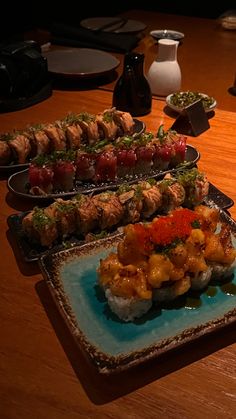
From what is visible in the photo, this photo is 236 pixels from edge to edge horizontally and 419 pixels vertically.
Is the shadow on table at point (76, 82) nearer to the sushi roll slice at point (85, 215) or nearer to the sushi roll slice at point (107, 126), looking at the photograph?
the sushi roll slice at point (107, 126)

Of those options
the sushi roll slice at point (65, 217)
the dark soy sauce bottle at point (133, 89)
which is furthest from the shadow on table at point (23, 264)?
the dark soy sauce bottle at point (133, 89)

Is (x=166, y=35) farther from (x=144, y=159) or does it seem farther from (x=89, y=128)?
(x=144, y=159)

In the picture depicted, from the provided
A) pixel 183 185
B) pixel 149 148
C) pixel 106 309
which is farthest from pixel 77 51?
pixel 106 309

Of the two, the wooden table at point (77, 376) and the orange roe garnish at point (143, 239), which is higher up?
the orange roe garnish at point (143, 239)

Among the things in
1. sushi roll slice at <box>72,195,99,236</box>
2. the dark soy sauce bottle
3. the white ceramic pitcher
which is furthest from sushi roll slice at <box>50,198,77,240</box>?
the white ceramic pitcher

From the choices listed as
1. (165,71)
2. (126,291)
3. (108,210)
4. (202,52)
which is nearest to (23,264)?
(108,210)

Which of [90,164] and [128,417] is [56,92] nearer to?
[90,164]
